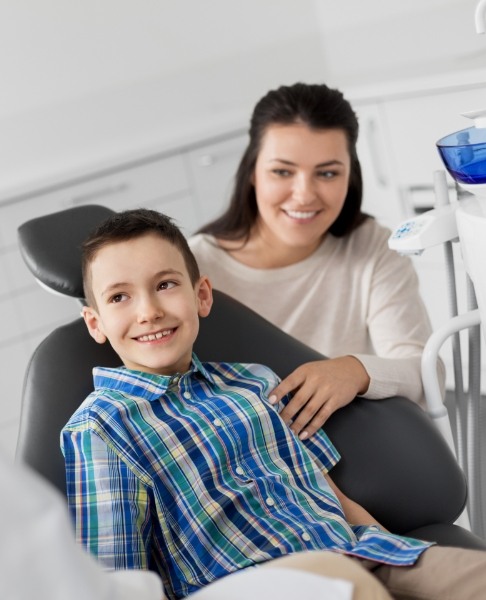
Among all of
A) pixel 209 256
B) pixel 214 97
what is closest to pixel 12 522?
pixel 209 256

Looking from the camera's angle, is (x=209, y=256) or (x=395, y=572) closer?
(x=395, y=572)

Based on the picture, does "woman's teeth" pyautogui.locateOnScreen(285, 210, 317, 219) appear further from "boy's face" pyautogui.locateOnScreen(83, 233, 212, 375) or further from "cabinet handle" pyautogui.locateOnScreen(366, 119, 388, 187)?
"cabinet handle" pyautogui.locateOnScreen(366, 119, 388, 187)

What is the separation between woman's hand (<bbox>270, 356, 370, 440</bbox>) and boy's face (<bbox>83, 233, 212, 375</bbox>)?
0.60ft

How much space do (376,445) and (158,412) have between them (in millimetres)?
366

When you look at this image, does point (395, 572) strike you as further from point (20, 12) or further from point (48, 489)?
point (20, 12)

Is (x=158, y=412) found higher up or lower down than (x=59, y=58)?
lower down

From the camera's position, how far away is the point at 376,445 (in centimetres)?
158

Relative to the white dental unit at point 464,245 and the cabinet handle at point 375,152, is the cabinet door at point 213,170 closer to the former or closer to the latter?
the cabinet handle at point 375,152

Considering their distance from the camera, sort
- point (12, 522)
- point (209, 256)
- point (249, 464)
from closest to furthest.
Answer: point (12, 522)
point (249, 464)
point (209, 256)

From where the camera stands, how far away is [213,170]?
3.55 meters

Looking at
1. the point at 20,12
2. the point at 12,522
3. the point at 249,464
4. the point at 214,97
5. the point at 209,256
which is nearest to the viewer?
the point at 12,522

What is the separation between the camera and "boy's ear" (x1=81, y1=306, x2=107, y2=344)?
Answer: 60.7 inches

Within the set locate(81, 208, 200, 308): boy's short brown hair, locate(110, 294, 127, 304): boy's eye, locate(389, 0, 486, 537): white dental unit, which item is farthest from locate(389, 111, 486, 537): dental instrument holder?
locate(110, 294, 127, 304): boy's eye

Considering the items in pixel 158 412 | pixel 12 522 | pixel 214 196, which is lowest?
pixel 214 196
